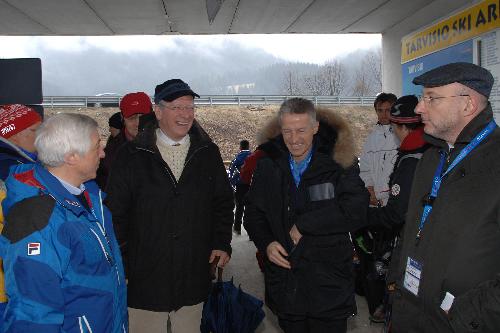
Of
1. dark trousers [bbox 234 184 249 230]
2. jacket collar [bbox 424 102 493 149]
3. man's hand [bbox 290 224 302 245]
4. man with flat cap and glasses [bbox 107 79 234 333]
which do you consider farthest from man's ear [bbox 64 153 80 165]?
dark trousers [bbox 234 184 249 230]

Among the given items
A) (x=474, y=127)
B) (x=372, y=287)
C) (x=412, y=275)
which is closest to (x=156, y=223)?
(x=412, y=275)

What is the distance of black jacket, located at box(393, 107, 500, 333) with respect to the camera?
1.60m

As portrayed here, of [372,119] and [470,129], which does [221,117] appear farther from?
[470,129]

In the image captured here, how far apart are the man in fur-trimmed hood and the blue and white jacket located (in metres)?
1.00

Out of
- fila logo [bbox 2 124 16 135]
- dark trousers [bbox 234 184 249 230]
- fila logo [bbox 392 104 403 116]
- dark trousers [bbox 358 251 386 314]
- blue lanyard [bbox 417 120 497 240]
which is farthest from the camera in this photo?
dark trousers [bbox 234 184 249 230]

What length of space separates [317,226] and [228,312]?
132 centimetres

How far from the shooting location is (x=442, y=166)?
199 cm

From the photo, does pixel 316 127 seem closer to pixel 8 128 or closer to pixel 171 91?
pixel 171 91

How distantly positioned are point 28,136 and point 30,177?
4.62ft

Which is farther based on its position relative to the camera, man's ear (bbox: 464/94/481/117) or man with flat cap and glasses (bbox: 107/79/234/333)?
man with flat cap and glasses (bbox: 107/79/234/333)

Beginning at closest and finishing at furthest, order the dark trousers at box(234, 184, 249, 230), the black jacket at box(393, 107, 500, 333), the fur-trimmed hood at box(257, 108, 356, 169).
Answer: the black jacket at box(393, 107, 500, 333) < the fur-trimmed hood at box(257, 108, 356, 169) < the dark trousers at box(234, 184, 249, 230)

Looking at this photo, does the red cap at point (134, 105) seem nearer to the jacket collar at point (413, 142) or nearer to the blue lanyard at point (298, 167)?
the blue lanyard at point (298, 167)

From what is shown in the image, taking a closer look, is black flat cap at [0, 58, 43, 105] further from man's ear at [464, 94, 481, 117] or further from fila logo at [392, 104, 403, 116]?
man's ear at [464, 94, 481, 117]

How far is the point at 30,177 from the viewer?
1.84 meters
